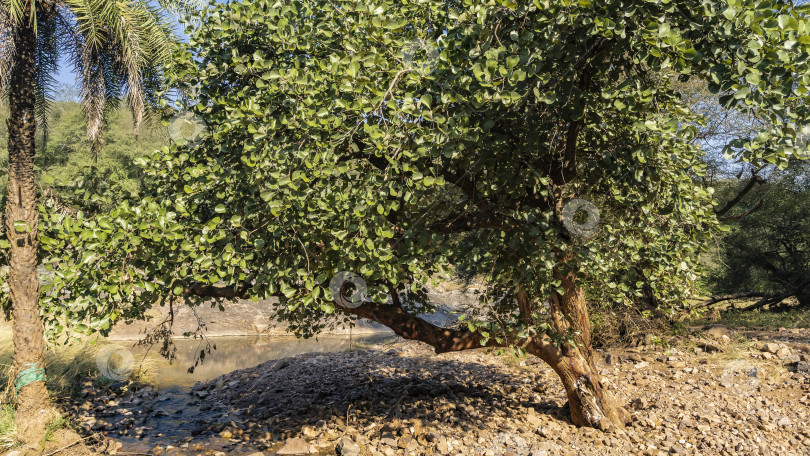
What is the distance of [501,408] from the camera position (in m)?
7.45

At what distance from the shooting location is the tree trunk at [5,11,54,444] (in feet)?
21.3

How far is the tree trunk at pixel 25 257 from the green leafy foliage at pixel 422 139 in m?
1.86

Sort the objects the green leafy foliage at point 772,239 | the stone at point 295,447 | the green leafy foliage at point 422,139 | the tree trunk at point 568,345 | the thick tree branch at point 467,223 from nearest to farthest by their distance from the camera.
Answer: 1. the green leafy foliage at point 422,139
2. the thick tree branch at point 467,223
3. the tree trunk at point 568,345
4. the stone at point 295,447
5. the green leafy foliage at point 772,239

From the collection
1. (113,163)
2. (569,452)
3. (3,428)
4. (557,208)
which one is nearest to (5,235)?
(3,428)

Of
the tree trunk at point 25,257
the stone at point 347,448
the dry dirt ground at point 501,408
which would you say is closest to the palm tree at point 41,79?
the tree trunk at point 25,257

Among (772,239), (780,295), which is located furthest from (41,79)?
(772,239)

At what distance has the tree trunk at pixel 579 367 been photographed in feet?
20.9

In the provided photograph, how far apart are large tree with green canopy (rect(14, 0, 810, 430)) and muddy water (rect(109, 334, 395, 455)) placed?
9.87 ft

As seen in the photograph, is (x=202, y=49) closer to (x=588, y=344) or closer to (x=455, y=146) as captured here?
(x=455, y=146)

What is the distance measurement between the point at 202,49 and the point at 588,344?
574 centimetres

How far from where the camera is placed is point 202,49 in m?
5.48

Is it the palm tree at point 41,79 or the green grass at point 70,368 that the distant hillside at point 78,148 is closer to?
the green grass at point 70,368

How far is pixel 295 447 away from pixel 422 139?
4.78 meters

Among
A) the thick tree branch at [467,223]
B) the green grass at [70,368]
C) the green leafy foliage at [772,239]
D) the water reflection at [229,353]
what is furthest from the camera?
the green leafy foliage at [772,239]
